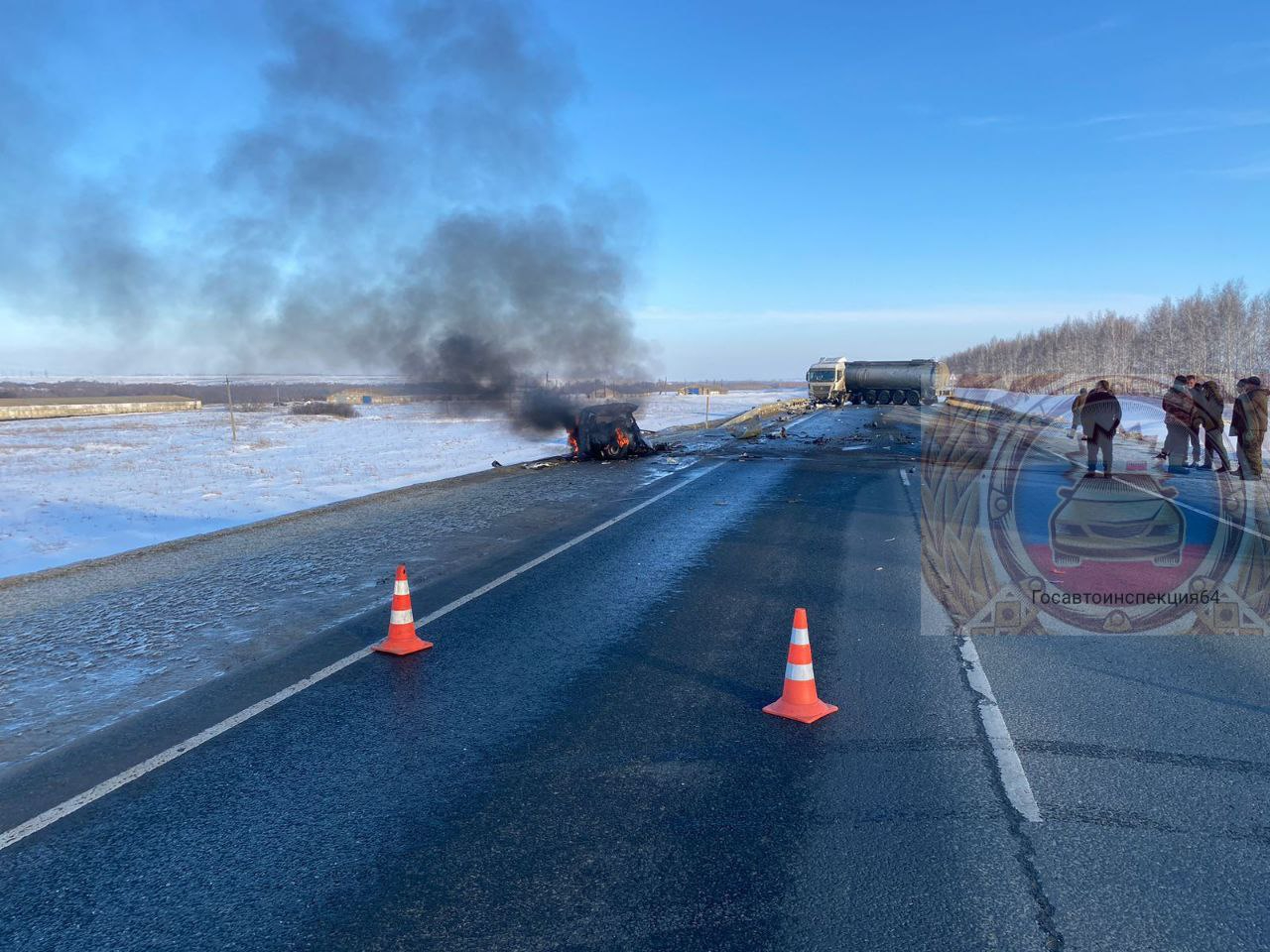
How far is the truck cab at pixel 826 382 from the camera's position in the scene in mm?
53375

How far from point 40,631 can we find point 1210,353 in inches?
2955

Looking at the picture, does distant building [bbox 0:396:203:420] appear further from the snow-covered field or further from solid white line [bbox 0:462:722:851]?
solid white line [bbox 0:462:722:851]

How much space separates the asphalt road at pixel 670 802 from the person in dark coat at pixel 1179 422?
10.8 m

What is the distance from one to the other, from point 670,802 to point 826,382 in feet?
171

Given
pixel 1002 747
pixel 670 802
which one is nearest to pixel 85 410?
pixel 670 802

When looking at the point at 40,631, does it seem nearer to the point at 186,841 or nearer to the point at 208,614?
the point at 208,614

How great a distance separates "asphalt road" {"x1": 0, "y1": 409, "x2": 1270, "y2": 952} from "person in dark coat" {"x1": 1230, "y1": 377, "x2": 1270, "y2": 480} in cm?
1043

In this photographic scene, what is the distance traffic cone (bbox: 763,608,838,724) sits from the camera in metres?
4.61

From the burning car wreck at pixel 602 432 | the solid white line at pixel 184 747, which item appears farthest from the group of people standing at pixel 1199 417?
the solid white line at pixel 184 747

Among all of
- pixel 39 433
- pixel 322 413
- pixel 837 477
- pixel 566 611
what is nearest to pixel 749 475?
pixel 837 477

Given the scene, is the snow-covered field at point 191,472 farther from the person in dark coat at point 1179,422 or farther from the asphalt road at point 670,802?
the person in dark coat at point 1179,422

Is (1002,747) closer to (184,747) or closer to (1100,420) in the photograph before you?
(184,747)

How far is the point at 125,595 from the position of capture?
25.4 ft

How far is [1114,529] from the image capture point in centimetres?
911
